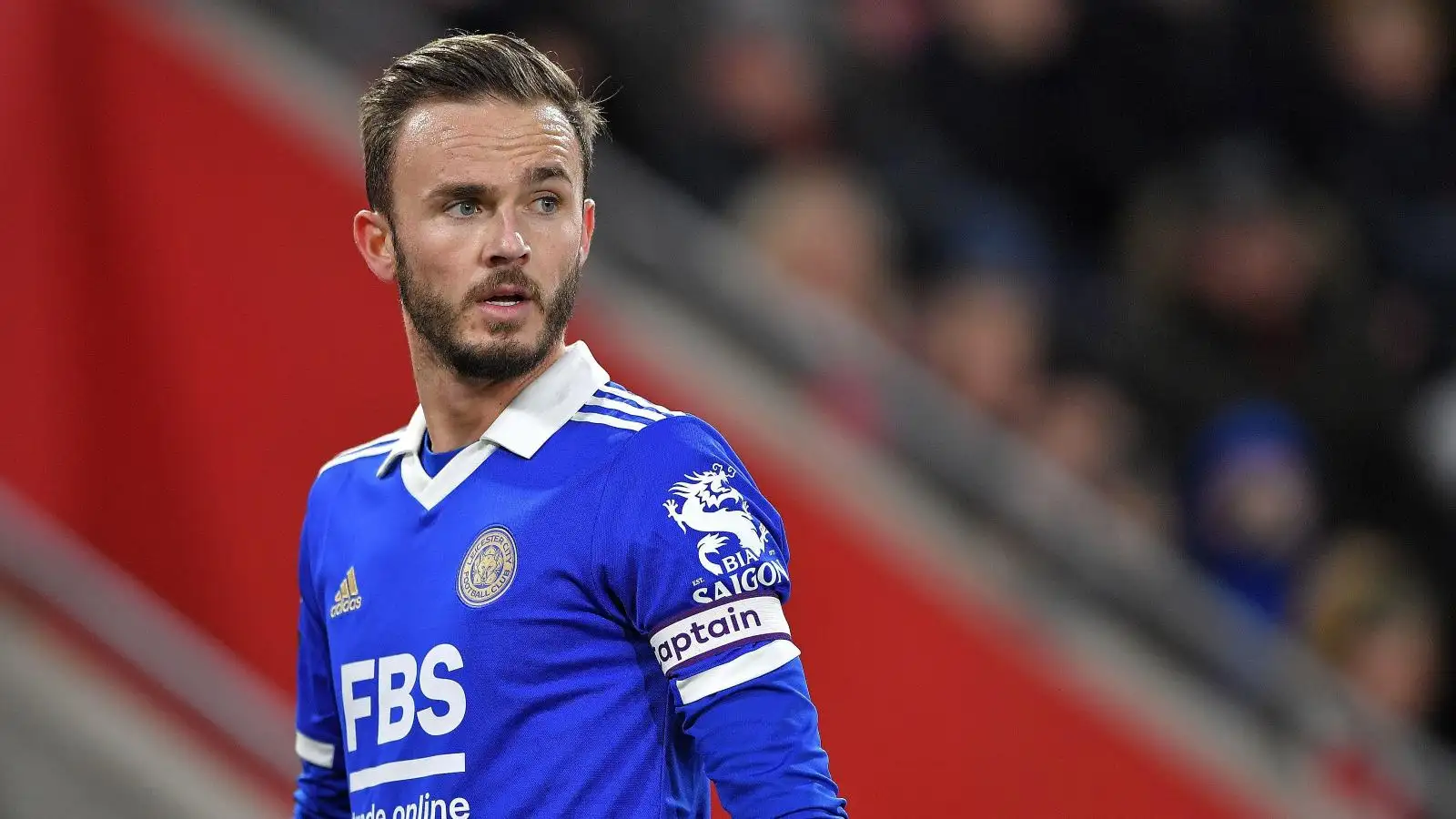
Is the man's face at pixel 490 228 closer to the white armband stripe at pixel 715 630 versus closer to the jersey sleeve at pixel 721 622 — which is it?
the jersey sleeve at pixel 721 622

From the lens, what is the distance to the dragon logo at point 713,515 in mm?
2281

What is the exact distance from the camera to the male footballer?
2271 mm

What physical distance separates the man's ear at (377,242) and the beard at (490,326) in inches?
2.5

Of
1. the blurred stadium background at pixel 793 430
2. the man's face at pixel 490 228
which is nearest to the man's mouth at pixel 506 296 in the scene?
the man's face at pixel 490 228

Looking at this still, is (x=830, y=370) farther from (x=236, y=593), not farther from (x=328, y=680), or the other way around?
(x=328, y=680)

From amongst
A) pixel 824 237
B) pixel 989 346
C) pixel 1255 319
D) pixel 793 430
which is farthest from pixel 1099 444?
pixel 793 430

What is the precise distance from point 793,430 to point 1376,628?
245cm

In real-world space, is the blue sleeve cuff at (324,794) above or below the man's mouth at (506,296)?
below

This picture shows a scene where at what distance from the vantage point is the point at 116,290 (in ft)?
19.2

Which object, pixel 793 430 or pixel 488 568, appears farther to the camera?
pixel 793 430

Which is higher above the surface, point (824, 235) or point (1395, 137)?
point (1395, 137)

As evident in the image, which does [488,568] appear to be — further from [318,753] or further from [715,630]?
[318,753]

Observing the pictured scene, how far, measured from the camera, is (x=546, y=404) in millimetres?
2570

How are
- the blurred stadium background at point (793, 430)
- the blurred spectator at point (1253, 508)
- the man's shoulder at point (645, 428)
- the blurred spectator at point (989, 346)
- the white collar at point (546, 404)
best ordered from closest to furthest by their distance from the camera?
the man's shoulder at point (645, 428)
the white collar at point (546, 404)
the blurred stadium background at point (793, 430)
the blurred spectator at point (1253, 508)
the blurred spectator at point (989, 346)
